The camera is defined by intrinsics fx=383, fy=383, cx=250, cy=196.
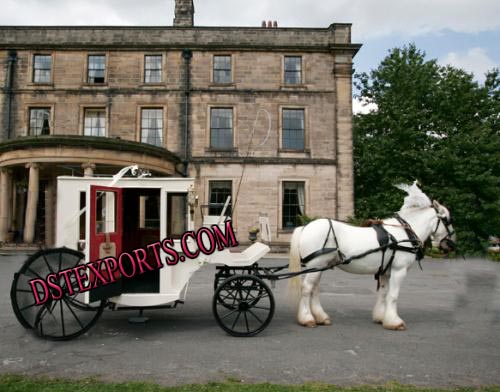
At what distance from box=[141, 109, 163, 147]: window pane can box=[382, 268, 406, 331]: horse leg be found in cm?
1550

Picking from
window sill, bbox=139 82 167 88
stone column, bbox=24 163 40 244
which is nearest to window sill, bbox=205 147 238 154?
window sill, bbox=139 82 167 88

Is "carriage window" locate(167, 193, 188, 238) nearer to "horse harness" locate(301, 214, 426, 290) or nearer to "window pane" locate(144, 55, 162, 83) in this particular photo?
"horse harness" locate(301, 214, 426, 290)

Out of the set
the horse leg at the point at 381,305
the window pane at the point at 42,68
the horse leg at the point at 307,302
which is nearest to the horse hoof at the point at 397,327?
the horse leg at the point at 381,305

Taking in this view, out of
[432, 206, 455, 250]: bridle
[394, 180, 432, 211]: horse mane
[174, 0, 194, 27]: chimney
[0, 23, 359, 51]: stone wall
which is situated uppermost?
[174, 0, 194, 27]: chimney

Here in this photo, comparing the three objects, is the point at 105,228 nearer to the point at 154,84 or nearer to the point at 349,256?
the point at 349,256

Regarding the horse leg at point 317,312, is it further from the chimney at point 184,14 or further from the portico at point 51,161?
the chimney at point 184,14

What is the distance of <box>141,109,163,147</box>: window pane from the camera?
19172 mm

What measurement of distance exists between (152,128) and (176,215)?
14.6 m

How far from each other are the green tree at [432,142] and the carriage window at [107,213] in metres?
15.7

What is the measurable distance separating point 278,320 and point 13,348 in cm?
359

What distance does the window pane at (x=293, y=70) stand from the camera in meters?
Result: 19.6

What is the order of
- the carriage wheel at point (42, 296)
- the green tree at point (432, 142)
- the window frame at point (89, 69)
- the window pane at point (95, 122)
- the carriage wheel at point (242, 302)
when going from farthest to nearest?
the window frame at point (89, 69) → the window pane at point (95, 122) → the green tree at point (432, 142) → the carriage wheel at point (242, 302) → the carriage wheel at point (42, 296)

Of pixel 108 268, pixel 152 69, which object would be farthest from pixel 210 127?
pixel 108 268

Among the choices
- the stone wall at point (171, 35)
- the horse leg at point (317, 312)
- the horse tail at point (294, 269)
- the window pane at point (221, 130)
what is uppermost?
the stone wall at point (171, 35)
